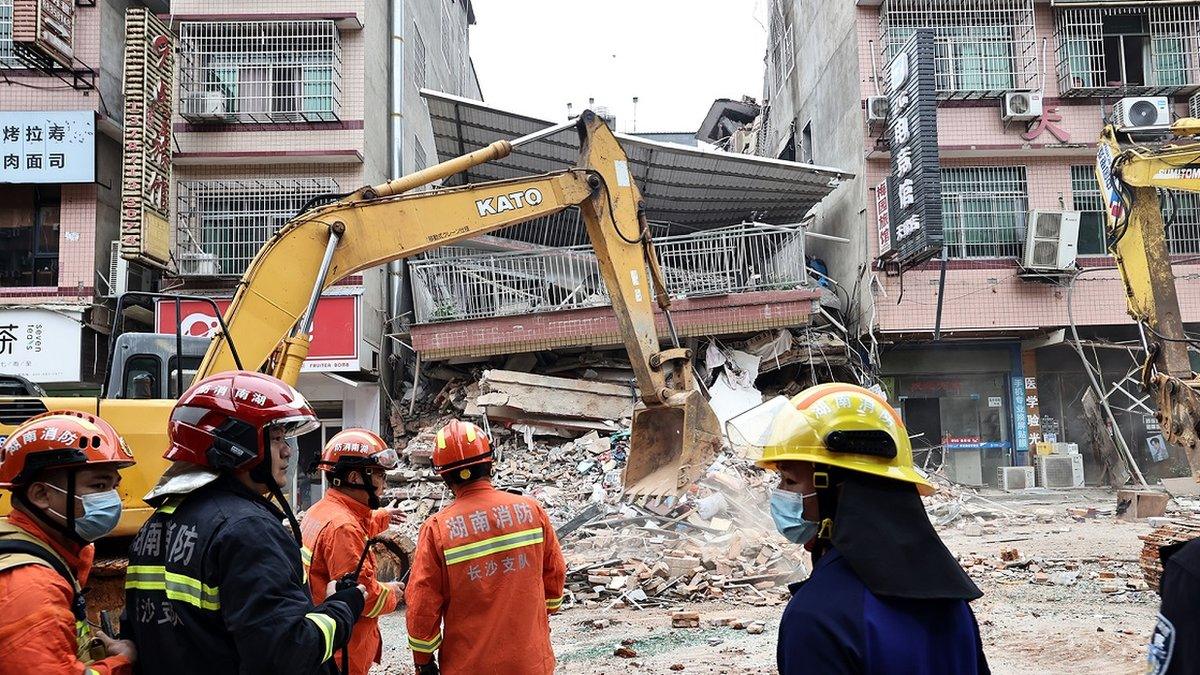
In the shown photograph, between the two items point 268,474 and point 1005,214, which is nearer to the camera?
point 268,474

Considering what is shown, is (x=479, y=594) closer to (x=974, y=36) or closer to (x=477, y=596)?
(x=477, y=596)

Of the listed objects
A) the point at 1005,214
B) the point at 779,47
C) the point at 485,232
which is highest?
the point at 779,47

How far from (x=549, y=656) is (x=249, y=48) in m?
16.3

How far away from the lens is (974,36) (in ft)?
57.3

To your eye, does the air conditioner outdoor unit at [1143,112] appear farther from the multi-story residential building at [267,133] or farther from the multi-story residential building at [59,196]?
the multi-story residential building at [59,196]

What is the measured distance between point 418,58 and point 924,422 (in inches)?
562

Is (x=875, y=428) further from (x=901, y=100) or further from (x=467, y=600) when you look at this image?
(x=901, y=100)

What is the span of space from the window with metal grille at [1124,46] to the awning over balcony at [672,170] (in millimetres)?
5397

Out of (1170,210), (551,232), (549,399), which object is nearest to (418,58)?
(551,232)

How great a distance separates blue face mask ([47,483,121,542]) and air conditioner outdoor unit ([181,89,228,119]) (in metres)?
15.4

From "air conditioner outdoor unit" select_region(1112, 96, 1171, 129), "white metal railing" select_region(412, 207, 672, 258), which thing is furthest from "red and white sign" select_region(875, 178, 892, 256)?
"air conditioner outdoor unit" select_region(1112, 96, 1171, 129)

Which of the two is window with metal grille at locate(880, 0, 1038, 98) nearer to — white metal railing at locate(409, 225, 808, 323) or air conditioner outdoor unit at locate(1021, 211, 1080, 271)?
air conditioner outdoor unit at locate(1021, 211, 1080, 271)

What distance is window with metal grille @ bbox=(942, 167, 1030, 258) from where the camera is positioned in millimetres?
16969

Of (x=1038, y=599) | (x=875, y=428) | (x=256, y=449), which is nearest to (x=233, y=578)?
(x=256, y=449)
